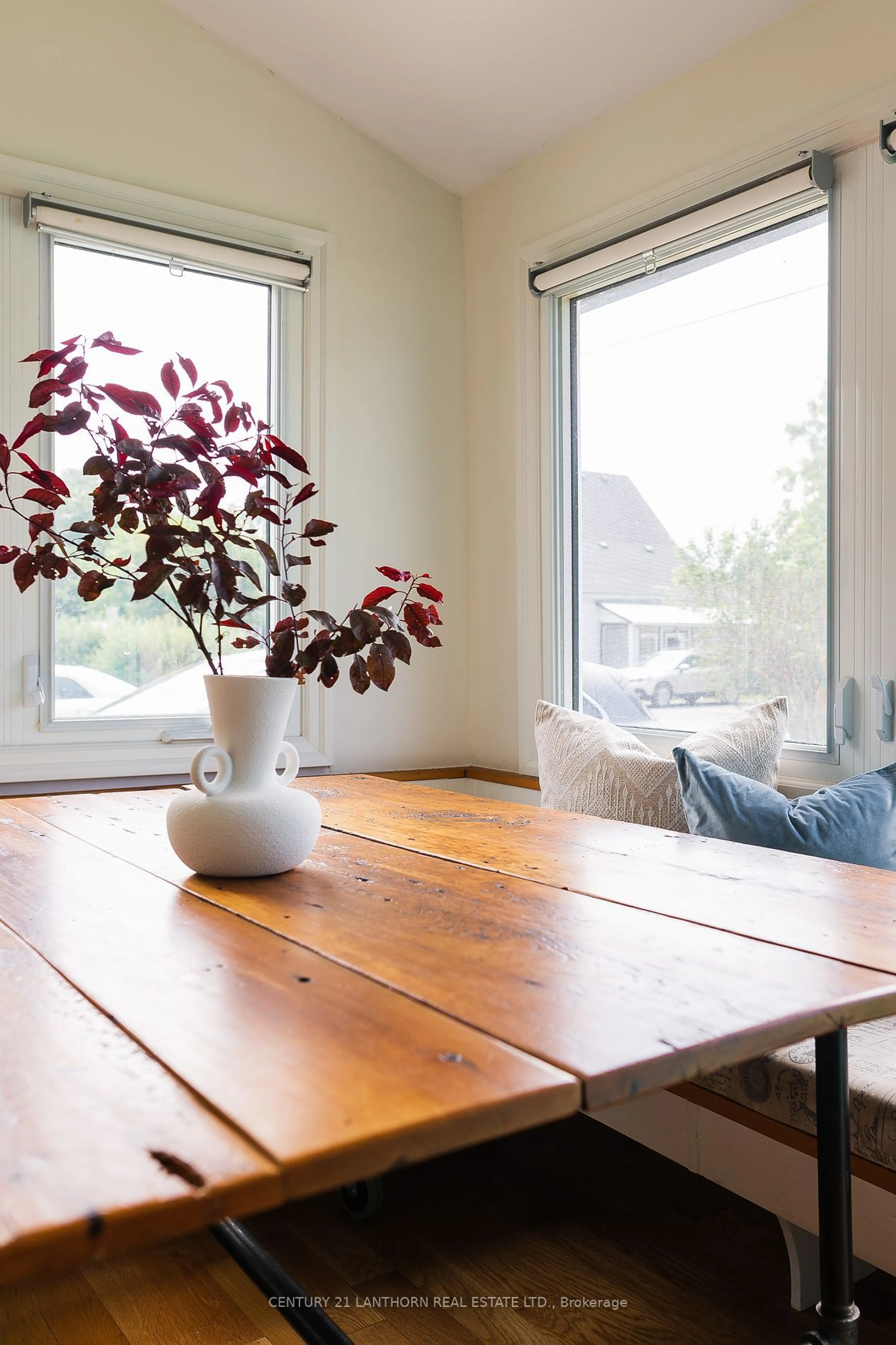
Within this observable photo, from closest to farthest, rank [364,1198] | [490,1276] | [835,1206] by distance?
[835,1206] → [490,1276] → [364,1198]

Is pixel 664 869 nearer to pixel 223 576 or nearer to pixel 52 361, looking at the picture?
pixel 223 576

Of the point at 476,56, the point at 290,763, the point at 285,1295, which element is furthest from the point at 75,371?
the point at 476,56

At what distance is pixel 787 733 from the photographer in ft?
7.86

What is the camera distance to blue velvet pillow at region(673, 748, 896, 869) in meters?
1.79

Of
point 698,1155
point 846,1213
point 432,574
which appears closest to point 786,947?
point 846,1213

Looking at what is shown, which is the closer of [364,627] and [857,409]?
[364,627]

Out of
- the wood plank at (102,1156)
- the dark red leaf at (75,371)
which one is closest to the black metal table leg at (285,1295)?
the wood plank at (102,1156)

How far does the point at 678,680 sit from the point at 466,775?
892 mm

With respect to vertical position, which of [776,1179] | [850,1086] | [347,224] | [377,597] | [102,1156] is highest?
[347,224]

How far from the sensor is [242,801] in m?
1.21

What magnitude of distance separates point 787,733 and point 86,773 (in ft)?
5.70

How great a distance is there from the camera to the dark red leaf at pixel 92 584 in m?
1.19

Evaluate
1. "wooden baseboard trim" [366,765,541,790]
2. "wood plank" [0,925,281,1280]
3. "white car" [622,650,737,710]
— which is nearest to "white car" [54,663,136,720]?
"wooden baseboard trim" [366,765,541,790]

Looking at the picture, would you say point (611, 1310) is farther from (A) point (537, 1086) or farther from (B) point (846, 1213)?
(A) point (537, 1086)
